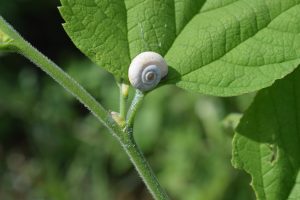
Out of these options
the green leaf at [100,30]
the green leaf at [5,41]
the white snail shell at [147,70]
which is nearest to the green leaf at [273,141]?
the white snail shell at [147,70]

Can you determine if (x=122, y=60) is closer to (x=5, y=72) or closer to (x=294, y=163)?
(x=294, y=163)

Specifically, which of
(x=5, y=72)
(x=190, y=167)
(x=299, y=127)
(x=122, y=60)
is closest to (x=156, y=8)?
(x=122, y=60)

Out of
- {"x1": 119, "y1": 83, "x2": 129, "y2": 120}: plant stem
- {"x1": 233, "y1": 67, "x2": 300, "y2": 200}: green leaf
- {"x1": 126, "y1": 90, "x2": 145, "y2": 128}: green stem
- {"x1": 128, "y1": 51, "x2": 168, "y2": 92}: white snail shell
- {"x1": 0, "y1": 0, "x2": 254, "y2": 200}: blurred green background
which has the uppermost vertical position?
{"x1": 128, "y1": 51, "x2": 168, "y2": 92}: white snail shell

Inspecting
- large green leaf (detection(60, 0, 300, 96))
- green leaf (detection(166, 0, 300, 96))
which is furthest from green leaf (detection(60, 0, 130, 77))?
green leaf (detection(166, 0, 300, 96))

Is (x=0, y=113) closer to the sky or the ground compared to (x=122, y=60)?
closer to the ground

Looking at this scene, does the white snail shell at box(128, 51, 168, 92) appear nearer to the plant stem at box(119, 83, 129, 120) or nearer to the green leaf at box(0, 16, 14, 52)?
the plant stem at box(119, 83, 129, 120)
